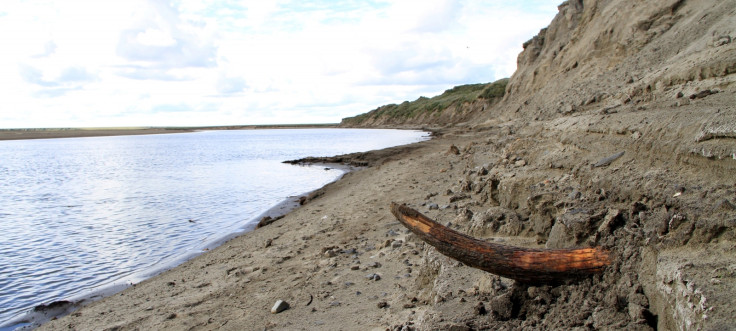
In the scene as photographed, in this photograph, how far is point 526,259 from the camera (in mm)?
3471

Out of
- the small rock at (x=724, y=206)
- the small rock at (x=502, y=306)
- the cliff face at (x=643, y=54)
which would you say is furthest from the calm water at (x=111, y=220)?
the cliff face at (x=643, y=54)

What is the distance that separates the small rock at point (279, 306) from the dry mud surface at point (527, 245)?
0.32ft

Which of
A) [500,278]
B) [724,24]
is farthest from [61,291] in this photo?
[724,24]

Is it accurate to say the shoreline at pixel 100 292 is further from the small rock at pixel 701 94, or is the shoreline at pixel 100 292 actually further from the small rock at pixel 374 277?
the small rock at pixel 701 94

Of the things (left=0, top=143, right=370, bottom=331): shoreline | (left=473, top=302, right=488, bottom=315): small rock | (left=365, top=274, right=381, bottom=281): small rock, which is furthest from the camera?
(left=0, top=143, right=370, bottom=331): shoreline

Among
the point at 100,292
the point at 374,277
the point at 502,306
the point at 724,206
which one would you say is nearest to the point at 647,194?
the point at 724,206

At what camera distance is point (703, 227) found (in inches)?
118

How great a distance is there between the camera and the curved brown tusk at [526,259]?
11.1 ft

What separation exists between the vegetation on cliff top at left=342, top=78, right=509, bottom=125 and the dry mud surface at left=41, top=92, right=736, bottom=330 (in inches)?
1993

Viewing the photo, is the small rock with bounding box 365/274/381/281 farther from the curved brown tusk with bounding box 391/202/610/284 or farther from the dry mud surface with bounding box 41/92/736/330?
the curved brown tusk with bounding box 391/202/610/284

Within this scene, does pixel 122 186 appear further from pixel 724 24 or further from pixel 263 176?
pixel 724 24

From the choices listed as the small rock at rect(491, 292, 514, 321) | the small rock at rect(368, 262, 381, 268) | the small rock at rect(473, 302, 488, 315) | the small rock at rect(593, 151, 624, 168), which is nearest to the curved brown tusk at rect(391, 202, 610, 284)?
the small rock at rect(491, 292, 514, 321)

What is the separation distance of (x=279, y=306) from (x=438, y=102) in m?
86.0

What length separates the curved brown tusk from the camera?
11.1ft
